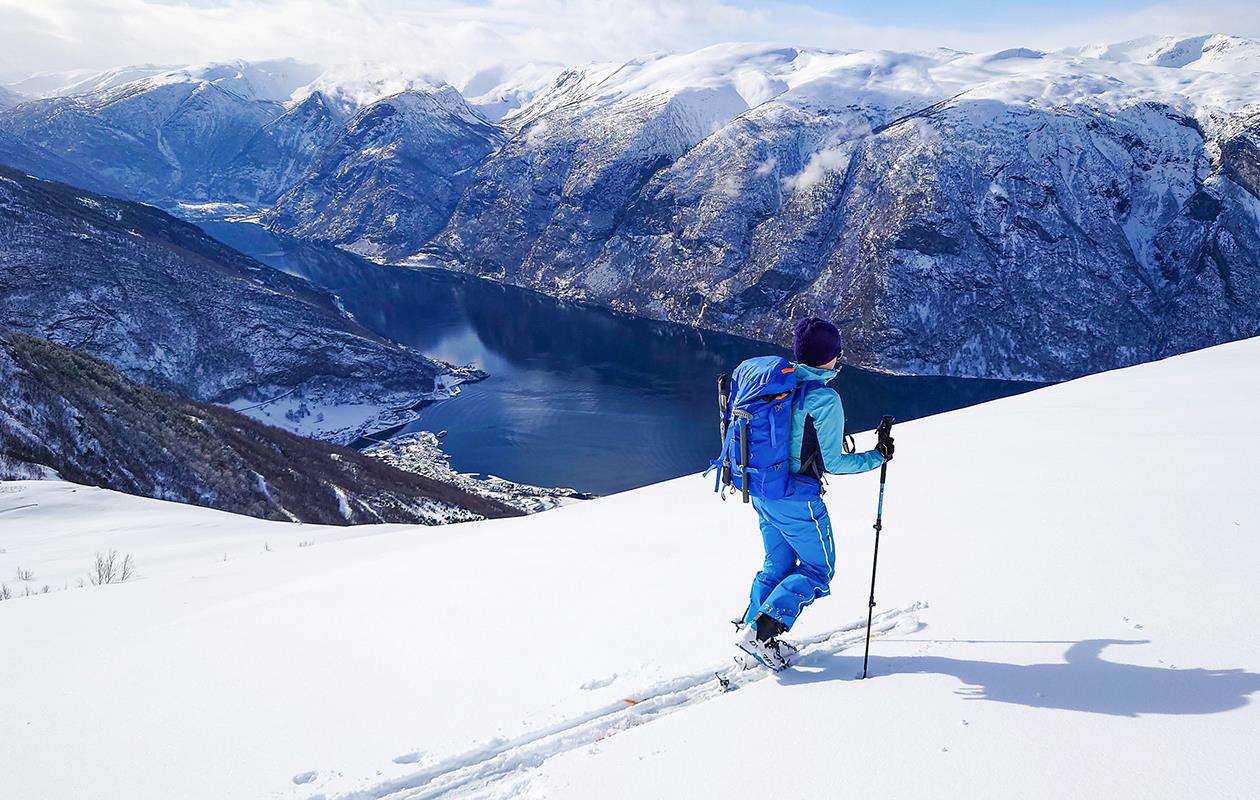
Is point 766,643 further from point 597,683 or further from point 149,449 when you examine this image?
point 149,449

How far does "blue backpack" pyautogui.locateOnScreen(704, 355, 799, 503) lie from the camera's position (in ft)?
17.4

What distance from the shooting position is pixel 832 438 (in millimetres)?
5230

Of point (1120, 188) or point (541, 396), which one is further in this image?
point (1120, 188)

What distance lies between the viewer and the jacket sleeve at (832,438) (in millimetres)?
5211

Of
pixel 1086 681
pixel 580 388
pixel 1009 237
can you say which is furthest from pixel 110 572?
pixel 1009 237

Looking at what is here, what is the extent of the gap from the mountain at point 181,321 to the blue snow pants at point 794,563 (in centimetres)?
9201

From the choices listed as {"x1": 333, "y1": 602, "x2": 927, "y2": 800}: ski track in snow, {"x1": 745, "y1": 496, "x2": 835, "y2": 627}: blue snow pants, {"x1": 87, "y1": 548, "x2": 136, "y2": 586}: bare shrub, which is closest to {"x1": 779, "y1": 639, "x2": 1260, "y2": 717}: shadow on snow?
{"x1": 333, "y1": 602, "x2": 927, "y2": 800}: ski track in snow

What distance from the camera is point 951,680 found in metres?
4.74

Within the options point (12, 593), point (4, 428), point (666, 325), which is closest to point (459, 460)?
point (4, 428)

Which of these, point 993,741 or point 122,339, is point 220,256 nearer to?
point 122,339

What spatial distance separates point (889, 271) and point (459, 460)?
11810 cm

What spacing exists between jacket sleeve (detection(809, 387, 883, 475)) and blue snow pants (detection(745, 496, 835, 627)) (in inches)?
13.3

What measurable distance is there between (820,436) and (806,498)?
19.7 inches

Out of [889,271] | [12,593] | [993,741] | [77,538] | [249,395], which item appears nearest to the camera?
[993,741]
